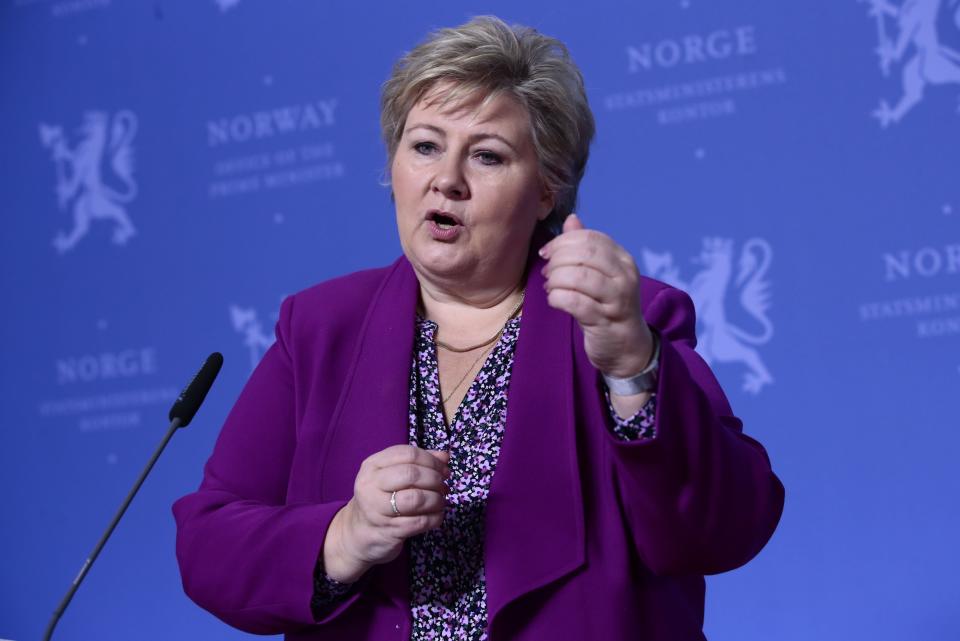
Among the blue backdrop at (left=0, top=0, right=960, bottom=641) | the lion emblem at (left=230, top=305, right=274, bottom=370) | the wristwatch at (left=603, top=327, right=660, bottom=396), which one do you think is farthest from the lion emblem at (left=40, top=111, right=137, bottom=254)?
the wristwatch at (left=603, top=327, right=660, bottom=396)

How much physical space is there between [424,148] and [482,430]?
1.16 ft

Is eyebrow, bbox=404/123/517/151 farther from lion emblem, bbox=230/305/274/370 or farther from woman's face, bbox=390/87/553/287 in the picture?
lion emblem, bbox=230/305/274/370

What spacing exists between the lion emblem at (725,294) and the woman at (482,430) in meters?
1.09

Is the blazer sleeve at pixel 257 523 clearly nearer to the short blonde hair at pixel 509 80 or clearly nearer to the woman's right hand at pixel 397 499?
the woman's right hand at pixel 397 499

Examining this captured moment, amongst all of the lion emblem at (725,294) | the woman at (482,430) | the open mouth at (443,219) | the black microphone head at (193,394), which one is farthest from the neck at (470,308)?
the lion emblem at (725,294)

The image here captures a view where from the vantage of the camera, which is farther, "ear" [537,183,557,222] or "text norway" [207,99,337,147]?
"text norway" [207,99,337,147]

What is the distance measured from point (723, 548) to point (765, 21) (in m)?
1.66

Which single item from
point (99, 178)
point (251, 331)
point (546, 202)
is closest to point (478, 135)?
point (546, 202)

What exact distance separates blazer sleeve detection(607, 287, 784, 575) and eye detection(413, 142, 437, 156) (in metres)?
0.46

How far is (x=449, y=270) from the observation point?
1.44 m

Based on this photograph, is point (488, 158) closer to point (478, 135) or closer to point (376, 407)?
point (478, 135)

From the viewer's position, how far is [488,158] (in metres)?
1.45

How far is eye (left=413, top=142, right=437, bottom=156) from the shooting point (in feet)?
4.77

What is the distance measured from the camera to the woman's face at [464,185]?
1.42 metres
